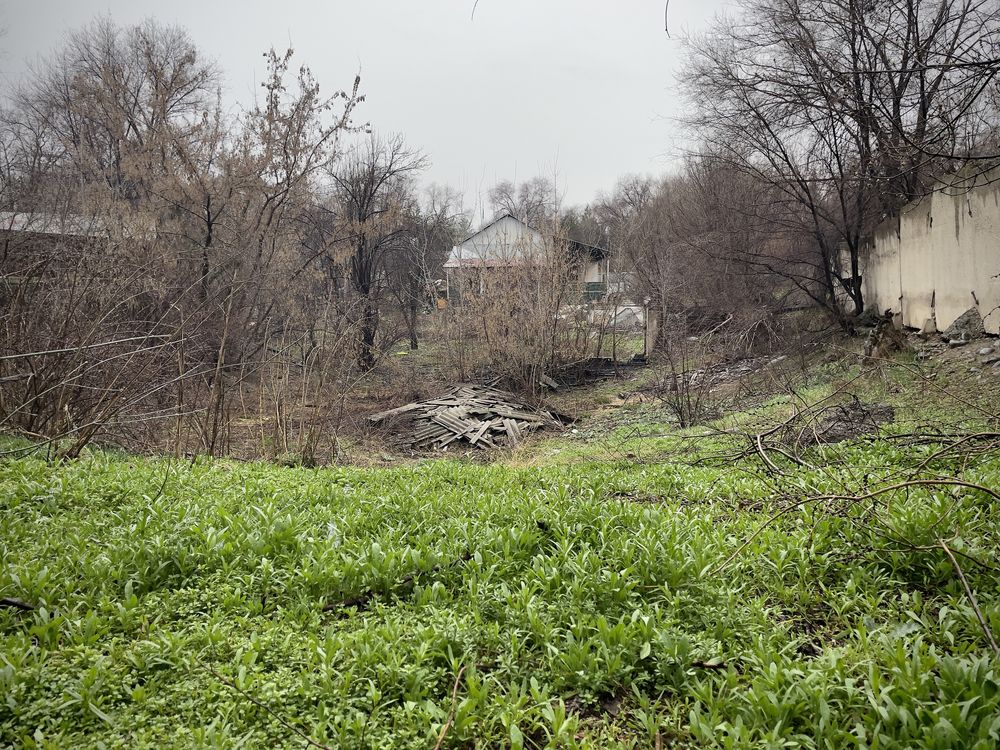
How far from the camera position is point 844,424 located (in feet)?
29.7

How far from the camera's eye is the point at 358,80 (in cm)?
2119

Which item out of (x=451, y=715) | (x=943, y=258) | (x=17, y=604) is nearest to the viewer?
(x=451, y=715)

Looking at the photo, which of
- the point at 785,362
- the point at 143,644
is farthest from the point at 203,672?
the point at 785,362

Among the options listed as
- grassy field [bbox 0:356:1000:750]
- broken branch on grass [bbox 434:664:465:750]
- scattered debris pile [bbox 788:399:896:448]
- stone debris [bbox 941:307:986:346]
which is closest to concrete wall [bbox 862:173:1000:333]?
stone debris [bbox 941:307:986:346]

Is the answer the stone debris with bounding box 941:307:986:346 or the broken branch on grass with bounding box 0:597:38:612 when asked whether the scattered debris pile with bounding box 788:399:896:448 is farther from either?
the broken branch on grass with bounding box 0:597:38:612

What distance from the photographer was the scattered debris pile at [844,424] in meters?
8.14

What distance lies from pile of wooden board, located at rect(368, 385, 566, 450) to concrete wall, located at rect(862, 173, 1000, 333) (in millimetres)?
8995

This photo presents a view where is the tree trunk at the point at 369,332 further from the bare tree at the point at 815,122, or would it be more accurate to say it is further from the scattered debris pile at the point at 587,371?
the bare tree at the point at 815,122

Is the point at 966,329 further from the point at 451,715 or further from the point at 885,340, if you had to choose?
the point at 451,715

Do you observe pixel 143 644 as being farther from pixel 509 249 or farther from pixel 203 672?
pixel 509 249

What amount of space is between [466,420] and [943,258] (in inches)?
446

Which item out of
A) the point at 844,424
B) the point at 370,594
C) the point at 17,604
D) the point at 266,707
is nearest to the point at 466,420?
the point at 844,424

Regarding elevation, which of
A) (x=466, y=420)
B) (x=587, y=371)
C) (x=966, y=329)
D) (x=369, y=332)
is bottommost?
(x=466, y=420)

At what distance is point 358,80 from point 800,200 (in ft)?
45.4
